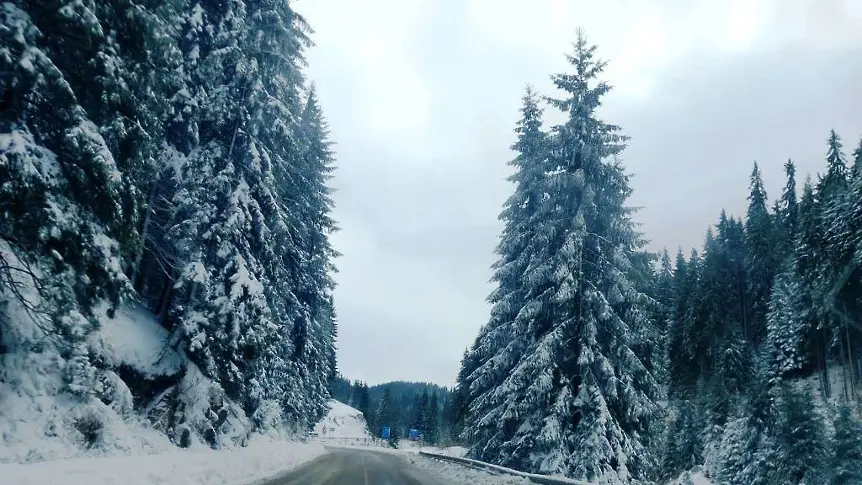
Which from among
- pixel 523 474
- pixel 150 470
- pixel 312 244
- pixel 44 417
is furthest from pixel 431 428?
pixel 150 470

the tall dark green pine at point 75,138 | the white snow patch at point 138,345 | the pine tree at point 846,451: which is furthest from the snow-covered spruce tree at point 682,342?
the tall dark green pine at point 75,138

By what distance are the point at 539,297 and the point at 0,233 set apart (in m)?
15.8

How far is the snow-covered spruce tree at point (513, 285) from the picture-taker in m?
21.6

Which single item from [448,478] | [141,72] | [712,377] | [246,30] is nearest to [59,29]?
[141,72]

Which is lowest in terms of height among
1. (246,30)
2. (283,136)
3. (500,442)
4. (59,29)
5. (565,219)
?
(500,442)

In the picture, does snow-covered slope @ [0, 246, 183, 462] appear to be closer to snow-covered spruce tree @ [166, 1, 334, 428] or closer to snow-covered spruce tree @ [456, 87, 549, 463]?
snow-covered spruce tree @ [166, 1, 334, 428]

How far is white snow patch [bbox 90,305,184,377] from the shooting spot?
16.2m

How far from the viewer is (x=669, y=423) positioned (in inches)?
2293

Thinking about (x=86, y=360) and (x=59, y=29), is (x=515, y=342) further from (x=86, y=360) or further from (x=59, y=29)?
(x=59, y=29)

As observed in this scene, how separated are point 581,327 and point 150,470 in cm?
1420

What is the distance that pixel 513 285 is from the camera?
24219mm

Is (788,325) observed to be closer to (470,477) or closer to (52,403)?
(470,477)

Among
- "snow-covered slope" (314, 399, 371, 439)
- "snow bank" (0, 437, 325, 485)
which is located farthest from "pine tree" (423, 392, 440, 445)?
"snow bank" (0, 437, 325, 485)

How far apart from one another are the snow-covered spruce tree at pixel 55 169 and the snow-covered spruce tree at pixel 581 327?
1370cm
